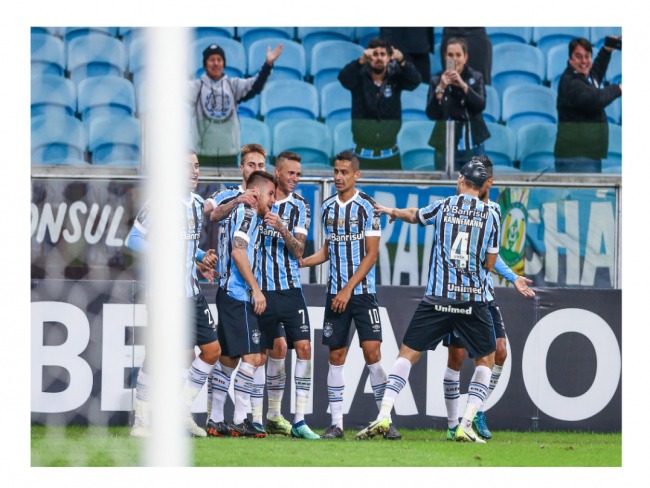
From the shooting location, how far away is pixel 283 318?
19.6 feet

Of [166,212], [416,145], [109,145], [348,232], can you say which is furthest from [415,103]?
[166,212]

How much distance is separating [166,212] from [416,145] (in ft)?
13.9

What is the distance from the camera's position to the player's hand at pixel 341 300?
19.5 ft

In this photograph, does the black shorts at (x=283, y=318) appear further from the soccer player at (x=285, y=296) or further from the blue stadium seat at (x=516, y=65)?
the blue stadium seat at (x=516, y=65)

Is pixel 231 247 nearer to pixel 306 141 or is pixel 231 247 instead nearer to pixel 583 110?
pixel 306 141

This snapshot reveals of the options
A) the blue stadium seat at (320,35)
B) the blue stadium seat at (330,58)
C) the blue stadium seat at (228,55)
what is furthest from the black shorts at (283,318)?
the blue stadium seat at (320,35)

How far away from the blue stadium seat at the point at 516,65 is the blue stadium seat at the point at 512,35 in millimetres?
31

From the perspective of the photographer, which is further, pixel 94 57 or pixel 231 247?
pixel 94 57

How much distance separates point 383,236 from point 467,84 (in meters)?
1.37

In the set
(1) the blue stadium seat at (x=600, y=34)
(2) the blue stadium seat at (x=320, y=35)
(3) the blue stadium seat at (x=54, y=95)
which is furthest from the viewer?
(2) the blue stadium seat at (x=320, y=35)

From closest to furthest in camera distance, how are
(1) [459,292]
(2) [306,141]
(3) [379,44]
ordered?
1. (1) [459,292]
2. (2) [306,141]
3. (3) [379,44]

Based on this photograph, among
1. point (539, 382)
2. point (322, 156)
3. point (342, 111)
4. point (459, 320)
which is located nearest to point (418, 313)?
point (459, 320)

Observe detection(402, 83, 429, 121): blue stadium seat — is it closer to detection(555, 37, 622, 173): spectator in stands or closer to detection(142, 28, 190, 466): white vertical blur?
detection(555, 37, 622, 173): spectator in stands

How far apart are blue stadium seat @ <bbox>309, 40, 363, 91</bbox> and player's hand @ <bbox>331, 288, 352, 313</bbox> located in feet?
7.56
